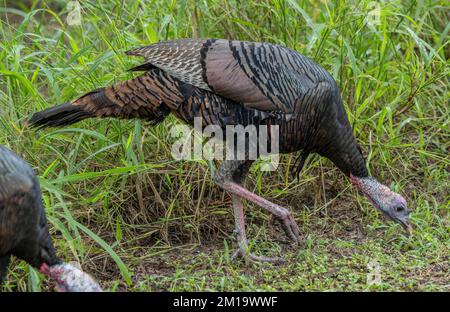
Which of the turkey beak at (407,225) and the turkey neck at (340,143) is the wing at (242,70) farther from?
the turkey beak at (407,225)

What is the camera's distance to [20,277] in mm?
4117

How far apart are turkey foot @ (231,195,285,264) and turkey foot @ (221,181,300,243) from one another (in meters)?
0.11

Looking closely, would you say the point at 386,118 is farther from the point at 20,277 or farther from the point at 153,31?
the point at 20,277

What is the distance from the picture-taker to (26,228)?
3717 millimetres

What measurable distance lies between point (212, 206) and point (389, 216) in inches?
44.3

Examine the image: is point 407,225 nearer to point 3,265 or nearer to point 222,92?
point 222,92

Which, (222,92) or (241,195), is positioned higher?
(222,92)

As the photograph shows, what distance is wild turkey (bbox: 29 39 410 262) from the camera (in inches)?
178

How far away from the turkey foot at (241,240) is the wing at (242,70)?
688 millimetres

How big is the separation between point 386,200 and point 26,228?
7.56ft

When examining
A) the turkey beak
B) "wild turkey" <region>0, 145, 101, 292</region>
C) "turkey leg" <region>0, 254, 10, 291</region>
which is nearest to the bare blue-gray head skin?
the turkey beak

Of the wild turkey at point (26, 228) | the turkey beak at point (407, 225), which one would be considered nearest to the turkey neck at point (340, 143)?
the turkey beak at point (407, 225)

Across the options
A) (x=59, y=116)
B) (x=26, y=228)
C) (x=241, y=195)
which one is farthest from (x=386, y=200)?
(x=26, y=228)

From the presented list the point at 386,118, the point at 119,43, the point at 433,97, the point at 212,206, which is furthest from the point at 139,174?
the point at 433,97
